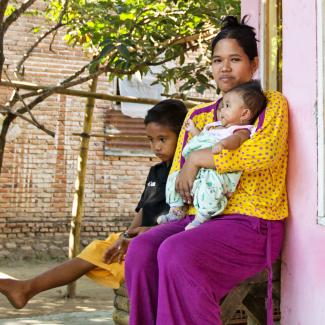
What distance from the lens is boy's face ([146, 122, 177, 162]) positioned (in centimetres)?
329

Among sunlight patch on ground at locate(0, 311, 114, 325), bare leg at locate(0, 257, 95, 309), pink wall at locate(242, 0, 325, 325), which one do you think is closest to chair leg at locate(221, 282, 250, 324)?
pink wall at locate(242, 0, 325, 325)

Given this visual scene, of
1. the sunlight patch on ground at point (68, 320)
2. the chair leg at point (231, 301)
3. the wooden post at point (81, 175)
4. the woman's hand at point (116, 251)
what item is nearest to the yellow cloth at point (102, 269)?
the woman's hand at point (116, 251)

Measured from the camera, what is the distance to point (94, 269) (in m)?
3.07

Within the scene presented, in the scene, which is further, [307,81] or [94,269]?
[94,269]

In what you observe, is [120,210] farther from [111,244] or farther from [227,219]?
[227,219]

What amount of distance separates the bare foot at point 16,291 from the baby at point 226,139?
3.28ft

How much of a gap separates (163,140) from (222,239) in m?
1.11

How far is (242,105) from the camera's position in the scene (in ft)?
8.11

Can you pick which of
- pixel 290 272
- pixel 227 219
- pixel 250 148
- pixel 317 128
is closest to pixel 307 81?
pixel 317 128

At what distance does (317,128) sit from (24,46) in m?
8.08

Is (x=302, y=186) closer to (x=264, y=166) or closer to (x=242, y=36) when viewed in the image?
(x=264, y=166)

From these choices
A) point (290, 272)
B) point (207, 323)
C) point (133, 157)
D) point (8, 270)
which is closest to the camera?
point (207, 323)

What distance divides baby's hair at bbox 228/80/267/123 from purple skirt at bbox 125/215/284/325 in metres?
0.47

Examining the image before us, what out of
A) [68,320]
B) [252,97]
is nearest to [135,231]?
[252,97]
